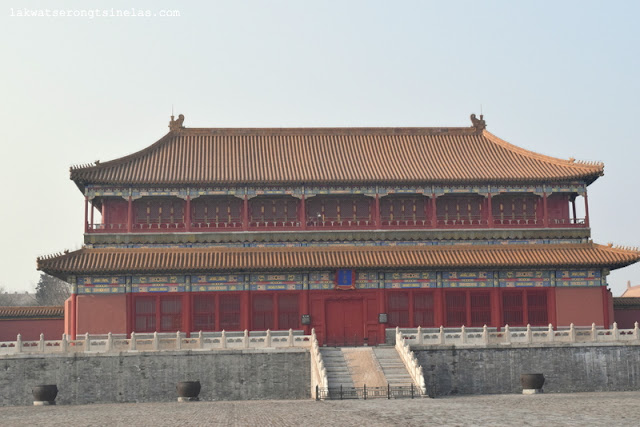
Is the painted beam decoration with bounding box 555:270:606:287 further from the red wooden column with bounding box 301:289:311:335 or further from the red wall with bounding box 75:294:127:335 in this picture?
the red wall with bounding box 75:294:127:335

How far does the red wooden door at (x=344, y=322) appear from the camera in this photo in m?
48.4

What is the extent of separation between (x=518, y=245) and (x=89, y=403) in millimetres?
24667

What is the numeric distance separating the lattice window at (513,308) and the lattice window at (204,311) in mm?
15883

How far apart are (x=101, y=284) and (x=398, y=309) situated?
631 inches

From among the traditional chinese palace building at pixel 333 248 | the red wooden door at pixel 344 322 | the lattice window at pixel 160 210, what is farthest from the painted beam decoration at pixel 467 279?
the lattice window at pixel 160 210

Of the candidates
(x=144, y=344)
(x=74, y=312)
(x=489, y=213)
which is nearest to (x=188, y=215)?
(x=74, y=312)

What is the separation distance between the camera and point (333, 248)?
50031mm

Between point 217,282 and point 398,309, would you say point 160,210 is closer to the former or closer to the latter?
point 217,282

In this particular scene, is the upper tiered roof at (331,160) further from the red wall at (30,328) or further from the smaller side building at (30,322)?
the red wall at (30,328)

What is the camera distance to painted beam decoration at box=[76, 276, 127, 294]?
47.9 metres

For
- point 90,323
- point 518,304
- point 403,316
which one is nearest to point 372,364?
point 403,316

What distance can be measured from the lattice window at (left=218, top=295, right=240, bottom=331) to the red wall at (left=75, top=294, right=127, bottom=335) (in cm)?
512

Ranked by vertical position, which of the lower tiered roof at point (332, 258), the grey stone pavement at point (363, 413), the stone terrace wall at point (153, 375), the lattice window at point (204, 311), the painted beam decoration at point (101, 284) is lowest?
the grey stone pavement at point (363, 413)

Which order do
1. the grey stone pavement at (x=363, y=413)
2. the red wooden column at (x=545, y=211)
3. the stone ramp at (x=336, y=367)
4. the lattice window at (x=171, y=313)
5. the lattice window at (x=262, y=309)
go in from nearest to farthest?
the grey stone pavement at (x=363, y=413) → the stone ramp at (x=336, y=367) → the lattice window at (x=171, y=313) → the lattice window at (x=262, y=309) → the red wooden column at (x=545, y=211)
